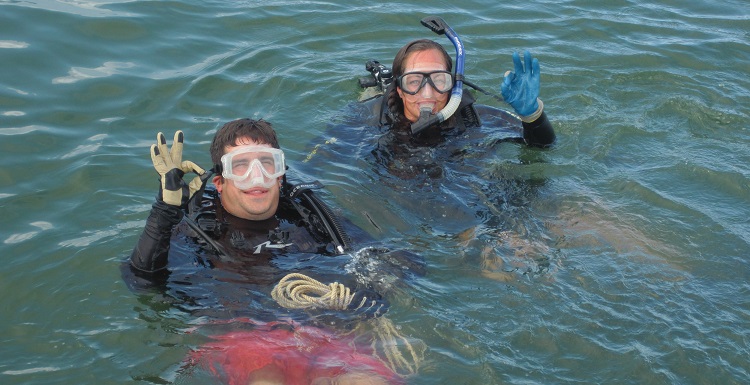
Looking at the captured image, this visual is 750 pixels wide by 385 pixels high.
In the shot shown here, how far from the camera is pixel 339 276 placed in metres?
4.34

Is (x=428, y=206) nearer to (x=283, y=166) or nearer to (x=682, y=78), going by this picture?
(x=283, y=166)

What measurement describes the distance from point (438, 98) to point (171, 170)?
7.37ft

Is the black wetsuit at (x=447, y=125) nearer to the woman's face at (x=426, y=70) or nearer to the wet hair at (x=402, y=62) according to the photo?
the wet hair at (x=402, y=62)

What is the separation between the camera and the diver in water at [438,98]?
207 inches

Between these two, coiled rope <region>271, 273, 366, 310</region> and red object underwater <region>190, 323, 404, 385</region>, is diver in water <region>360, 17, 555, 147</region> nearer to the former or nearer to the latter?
coiled rope <region>271, 273, 366, 310</region>

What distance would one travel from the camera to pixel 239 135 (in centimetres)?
429

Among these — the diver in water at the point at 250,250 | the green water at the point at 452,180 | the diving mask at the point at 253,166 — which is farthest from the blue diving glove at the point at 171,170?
the green water at the point at 452,180

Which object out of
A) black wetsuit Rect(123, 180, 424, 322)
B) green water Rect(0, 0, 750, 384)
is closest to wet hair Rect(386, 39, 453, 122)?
green water Rect(0, 0, 750, 384)

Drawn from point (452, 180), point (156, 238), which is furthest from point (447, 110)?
point (156, 238)

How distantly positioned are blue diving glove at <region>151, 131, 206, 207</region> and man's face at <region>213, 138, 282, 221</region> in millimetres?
357

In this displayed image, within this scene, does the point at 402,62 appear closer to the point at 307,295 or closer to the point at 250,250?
the point at 250,250

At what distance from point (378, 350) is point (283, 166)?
3.50 feet

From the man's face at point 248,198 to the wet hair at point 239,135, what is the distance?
2cm

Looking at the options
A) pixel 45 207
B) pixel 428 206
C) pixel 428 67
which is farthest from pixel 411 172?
pixel 45 207
